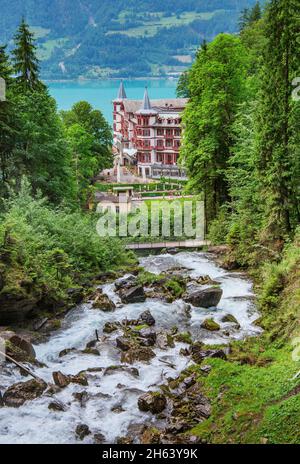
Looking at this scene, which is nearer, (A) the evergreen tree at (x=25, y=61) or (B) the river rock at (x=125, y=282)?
(B) the river rock at (x=125, y=282)

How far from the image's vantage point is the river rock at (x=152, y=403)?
15469 mm

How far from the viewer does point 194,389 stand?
16.3 metres

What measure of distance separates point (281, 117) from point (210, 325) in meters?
10.6

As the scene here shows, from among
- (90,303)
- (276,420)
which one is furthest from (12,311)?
(276,420)

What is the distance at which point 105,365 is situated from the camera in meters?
18.4

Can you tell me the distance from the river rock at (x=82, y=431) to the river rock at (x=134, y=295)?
10.3 metres

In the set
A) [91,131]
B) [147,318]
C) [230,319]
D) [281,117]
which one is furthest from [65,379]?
[91,131]

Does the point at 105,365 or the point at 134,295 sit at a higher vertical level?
the point at 134,295

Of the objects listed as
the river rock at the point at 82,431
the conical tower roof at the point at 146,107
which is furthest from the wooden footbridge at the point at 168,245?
the conical tower roof at the point at 146,107

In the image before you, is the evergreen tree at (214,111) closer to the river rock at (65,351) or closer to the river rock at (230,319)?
the river rock at (230,319)

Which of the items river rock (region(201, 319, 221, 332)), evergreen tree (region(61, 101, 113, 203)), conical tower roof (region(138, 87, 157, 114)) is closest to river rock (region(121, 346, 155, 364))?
river rock (region(201, 319, 221, 332))

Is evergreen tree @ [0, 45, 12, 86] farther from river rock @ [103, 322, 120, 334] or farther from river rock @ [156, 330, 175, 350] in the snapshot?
river rock @ [156, 330, 175, 350]

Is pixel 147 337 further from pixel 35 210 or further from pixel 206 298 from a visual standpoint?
pixel 35 210
